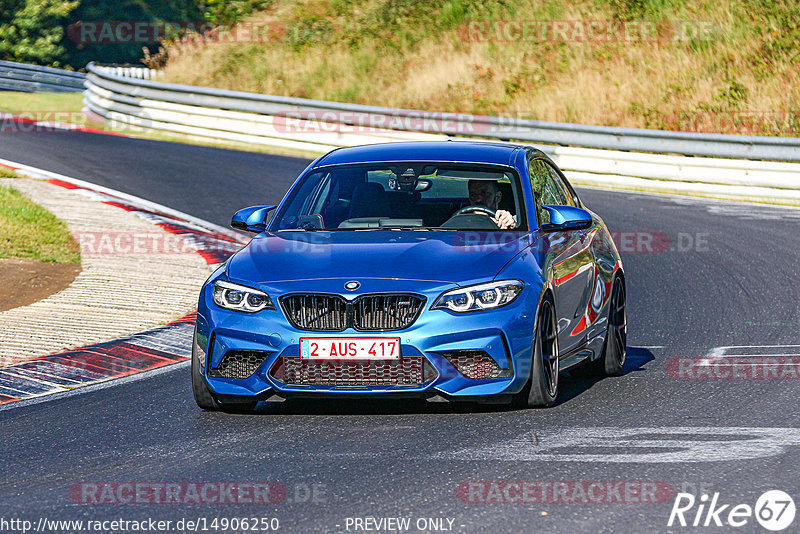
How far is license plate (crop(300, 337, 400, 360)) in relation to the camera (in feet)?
24.0

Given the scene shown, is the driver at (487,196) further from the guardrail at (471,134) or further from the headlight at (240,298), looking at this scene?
the guardrail at (471,134)

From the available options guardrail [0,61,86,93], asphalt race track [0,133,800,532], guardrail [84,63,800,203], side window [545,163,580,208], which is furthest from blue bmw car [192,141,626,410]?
guardrail [0,61,86,93]

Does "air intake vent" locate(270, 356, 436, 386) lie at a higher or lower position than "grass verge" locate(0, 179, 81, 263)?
higher

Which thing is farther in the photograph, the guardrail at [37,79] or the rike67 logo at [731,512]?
the guardrail at [37,79]

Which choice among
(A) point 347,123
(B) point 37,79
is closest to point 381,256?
(A) point 347,123

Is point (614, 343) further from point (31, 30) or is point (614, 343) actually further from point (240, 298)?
point (31, 30)

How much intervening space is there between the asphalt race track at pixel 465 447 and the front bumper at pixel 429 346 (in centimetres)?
21

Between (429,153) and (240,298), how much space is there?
2012mm

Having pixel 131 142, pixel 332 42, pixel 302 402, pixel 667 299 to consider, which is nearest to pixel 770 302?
pixel 667 299

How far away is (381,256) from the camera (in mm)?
7742

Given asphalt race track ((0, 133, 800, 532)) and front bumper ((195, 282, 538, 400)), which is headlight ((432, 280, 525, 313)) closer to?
front bumper ((195, 282, 538, 400))

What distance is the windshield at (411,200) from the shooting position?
28.3ft

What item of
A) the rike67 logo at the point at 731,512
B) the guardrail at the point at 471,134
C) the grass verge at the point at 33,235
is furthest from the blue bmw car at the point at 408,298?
the guardrail at the point at 471,134

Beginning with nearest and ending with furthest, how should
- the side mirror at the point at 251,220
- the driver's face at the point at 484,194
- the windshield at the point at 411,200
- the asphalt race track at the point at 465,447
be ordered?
the asphalt race track at the point at 465,447 < the windshield at the point at 411,200 < the driver's face at the point at 484,194 < the side mirror at the point at 251,220
